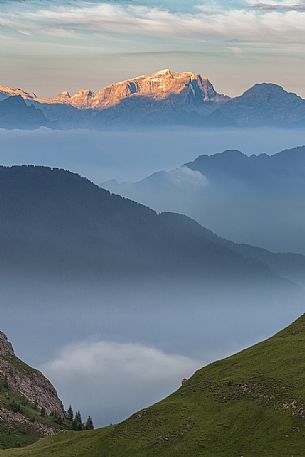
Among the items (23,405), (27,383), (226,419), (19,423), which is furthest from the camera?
(27,383)

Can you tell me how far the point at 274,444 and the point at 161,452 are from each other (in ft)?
44.5

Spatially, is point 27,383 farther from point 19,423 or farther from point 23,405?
point 19,423

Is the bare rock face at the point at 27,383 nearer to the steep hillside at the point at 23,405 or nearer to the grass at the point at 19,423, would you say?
the steep hillside at the point at 23,405

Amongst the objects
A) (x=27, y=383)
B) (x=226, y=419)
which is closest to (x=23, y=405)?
(x=27, y=383)

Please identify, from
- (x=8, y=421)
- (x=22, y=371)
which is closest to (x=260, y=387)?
(x=8, y=421)

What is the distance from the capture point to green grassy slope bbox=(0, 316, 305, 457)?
69312 mm

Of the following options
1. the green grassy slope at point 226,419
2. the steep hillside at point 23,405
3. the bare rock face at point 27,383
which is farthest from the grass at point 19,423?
the green grassy slope at point 226,419

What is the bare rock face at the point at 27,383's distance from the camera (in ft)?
563

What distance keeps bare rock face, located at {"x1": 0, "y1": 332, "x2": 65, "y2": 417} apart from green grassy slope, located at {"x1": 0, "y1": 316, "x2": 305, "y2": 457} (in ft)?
262

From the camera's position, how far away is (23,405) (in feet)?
507

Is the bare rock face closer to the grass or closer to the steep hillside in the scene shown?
the steep hillside

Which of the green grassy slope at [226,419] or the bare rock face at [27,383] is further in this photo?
the bare rock face at [27,383]

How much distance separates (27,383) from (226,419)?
116 metres

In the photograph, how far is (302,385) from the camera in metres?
75.5
